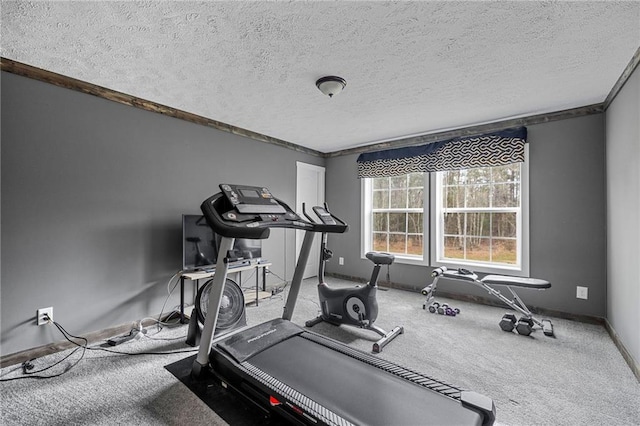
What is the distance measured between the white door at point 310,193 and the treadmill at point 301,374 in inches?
106

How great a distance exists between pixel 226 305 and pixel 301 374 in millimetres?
1251

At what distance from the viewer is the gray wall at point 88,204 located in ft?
7.43

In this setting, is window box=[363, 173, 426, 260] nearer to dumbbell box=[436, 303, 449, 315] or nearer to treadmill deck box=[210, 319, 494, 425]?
dumbbell box=[436, 303, 449, 315]

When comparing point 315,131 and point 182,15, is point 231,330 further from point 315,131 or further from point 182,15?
point 315,131

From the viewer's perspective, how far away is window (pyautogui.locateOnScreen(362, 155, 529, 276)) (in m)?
3.69

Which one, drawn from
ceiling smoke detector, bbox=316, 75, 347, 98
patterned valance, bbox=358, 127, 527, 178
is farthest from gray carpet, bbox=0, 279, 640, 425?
ceiling smoke detector, bbox=316, 75, 347, 98

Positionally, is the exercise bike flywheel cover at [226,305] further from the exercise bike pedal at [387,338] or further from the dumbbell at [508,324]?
the dumbbell at [508,324]

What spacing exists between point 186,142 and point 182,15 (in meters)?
1.87

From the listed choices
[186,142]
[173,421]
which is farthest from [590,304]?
[186,142]

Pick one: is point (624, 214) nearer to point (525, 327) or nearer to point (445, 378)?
point (525, 327)

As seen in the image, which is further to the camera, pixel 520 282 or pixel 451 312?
pixel 451 312

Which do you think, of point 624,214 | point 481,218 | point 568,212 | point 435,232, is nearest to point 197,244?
point 435,232

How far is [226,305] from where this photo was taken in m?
2.72

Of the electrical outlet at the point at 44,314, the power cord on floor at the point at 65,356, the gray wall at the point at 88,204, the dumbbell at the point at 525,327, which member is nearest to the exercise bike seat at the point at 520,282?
the dumbbell at the point at 525,327
